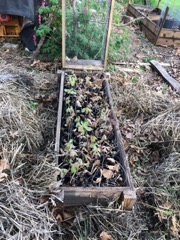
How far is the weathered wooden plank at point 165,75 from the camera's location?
3.30 m

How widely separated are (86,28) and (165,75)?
5.13ft

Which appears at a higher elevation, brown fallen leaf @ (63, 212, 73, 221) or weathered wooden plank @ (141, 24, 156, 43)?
weathered wooden plank @ (141, 24, 156, 43)

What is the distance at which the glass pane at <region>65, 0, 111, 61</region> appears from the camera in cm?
271

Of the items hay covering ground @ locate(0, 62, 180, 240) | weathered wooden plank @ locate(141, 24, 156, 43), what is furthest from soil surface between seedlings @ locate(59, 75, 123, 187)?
weathered wooden plank @ locate(141, 24, 156, 43)

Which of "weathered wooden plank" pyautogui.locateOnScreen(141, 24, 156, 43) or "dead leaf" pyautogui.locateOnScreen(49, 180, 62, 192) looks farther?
"weathered wooden plank" pyautogui.locateOnScreen(141, 24, 156, 43)

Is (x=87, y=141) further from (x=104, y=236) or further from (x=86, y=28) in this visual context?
(x=86, y=28)

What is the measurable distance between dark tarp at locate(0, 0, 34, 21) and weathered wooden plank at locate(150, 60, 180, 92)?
2217mm

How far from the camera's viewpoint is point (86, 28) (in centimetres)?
286

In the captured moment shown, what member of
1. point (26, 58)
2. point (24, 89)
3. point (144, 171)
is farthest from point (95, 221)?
point (26, 58)

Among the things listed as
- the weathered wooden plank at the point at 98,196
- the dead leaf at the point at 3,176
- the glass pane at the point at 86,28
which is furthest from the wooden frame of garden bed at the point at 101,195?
the glass pane at the point at 86,28

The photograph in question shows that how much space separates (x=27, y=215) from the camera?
4.30ft

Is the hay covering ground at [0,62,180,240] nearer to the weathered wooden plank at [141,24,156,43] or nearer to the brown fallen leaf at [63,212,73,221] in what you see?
the brown fallen leaf at [63,212,73,221]

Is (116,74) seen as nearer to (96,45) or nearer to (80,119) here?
(96,45)

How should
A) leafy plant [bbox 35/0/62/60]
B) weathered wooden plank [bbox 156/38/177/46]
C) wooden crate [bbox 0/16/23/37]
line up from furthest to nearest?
weathered wooden plank [bbox 156/38/177/46], wooden crate [bbox 0/16/23/37], leafy plant [bbox 35/0/62/60]
